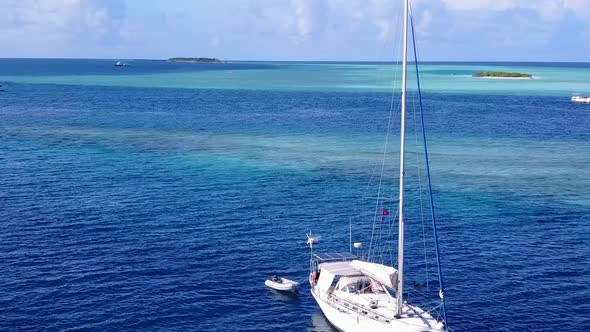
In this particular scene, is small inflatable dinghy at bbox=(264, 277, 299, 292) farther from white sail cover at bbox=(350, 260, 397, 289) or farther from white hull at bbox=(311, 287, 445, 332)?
white sail cover at bbox=(350, 260, 397, 289)

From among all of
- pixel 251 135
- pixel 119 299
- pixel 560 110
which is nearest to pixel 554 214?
pixel 119 299

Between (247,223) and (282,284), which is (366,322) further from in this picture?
(247,223)

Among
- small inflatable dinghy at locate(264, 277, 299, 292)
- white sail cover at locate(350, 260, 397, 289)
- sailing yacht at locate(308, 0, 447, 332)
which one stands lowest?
small inflatable dinghy at locate(264, 277, 299, 292)

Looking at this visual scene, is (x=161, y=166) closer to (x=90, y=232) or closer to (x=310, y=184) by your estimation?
(x=310, y=184)

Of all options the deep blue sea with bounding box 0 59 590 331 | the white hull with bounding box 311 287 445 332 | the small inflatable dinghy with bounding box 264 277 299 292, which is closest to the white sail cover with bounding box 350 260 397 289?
the white hull with bounding box 311 287 445 332

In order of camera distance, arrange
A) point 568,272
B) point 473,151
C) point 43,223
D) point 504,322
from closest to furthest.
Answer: point 504,322 < point 568,272 < point 43,223 < point 473,151

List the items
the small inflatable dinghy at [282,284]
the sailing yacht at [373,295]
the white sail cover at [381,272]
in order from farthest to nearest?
the small inflatable dinghy at [282,284]
the white sail cover at [381,272]
the sailing yacht at [373,295]

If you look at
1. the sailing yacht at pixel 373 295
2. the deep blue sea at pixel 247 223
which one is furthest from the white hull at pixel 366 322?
the deep blue sea at pixel 247 223

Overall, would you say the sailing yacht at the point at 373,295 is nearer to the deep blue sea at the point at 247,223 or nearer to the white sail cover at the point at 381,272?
the white sail cover at the point at 381,272
